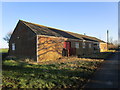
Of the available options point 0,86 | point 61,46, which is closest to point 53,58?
point 61,46

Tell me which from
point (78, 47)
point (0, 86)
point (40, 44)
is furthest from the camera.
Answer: point (78, 47)

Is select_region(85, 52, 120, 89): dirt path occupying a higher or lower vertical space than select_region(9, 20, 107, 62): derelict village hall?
lower

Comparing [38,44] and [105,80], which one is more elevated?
[38,44]

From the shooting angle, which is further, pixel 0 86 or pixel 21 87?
pixel 0 86

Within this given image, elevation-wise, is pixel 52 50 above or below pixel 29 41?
below

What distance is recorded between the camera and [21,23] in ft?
47.9

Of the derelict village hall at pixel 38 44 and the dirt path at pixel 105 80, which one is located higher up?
the derelict village hall at pixel 38 44

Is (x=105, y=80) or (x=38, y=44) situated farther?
(x=38, y=44)

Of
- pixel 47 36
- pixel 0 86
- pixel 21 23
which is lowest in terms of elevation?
pixel 0 86

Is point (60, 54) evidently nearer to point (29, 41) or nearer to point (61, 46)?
point (61, 46)

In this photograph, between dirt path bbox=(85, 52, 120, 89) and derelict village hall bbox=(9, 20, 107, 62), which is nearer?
dirt path bbox=(85, 52, 120, 89)

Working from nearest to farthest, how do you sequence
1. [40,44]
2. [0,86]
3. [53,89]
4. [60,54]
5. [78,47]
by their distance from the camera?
[53,89]
[0,86]
[40,44]
[60,54]
[78,47]

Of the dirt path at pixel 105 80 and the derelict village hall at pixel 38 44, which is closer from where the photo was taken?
the dirt path at pixel 105 80

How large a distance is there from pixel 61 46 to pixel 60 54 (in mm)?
1294
